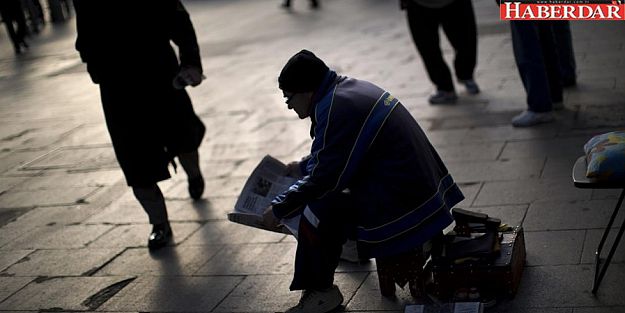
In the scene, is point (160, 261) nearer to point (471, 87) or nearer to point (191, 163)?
point (191, 163)

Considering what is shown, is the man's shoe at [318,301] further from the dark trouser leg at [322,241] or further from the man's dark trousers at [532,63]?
the man's dark trousers at [532,63]

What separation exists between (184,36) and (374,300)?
7.31 feet

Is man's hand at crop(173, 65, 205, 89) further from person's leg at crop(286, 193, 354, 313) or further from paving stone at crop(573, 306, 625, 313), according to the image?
paving stone at crop(573, 306, 625, 313)

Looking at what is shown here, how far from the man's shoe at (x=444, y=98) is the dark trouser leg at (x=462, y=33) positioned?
1.02 feet

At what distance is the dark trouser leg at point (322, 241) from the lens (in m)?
4.19

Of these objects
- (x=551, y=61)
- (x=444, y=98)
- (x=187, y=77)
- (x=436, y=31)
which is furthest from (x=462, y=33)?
(x=187, y=77)

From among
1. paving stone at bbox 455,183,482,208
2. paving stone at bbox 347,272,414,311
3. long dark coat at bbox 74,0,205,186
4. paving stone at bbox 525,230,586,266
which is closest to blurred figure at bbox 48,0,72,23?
long dark coat at bbox 74,0,205,186

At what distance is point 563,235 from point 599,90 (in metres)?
3.10

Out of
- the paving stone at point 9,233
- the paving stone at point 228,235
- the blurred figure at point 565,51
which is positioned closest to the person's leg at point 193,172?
the paving stone at point 228,235

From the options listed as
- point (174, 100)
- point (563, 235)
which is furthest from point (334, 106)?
point (174, 100)

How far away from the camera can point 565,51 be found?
25.2ft

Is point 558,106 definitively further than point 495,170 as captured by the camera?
Yes

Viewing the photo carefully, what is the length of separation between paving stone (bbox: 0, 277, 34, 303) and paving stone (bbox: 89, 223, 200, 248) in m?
0.53

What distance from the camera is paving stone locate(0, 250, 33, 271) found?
5617 mm
